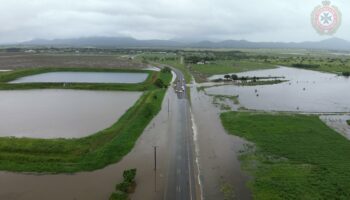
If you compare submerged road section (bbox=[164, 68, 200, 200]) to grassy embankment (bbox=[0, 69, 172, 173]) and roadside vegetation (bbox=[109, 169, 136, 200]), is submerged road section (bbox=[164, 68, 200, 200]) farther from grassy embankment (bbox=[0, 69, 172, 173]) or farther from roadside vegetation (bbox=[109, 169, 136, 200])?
grassy embankment (bbox=[0, 69, 172, 173])

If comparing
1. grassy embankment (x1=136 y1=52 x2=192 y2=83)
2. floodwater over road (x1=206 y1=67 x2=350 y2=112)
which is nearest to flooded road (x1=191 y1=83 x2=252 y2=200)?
floodwater over road (x1=206 y1=67 x2=350 y2=112)

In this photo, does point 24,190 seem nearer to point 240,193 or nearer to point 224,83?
point 240,193

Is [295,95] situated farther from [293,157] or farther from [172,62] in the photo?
[172,62]

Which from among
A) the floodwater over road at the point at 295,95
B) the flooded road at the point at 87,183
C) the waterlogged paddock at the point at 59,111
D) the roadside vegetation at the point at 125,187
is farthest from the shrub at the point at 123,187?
the floodwater over road at the point at 295,95

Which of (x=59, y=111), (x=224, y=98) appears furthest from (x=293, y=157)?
(x=59, y=111)

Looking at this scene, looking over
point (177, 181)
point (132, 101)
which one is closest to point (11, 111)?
point (132, 101)

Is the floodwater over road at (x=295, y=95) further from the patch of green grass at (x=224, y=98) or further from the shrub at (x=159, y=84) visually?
the shrub at (x=159, y=84)

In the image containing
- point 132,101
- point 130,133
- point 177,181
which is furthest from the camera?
point 132,101
